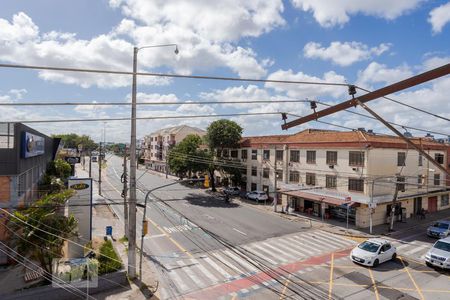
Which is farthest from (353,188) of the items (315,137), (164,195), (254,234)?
(164,195)

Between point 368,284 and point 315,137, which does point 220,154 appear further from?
point 368,284

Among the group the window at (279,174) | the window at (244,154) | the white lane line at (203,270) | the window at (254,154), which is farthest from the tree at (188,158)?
the white lane line at (203,270)

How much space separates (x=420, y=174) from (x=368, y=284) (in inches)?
994

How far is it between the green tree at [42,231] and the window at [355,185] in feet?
84.8

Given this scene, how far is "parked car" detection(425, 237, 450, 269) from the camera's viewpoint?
62.9 ft

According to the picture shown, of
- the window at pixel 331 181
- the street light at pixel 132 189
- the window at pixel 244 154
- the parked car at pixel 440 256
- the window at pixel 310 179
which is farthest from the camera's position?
the window at pixel 244 154

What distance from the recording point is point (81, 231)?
2136 centimetres

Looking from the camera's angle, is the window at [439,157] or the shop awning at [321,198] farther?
the window at [439,157]

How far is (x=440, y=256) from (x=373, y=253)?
409cm

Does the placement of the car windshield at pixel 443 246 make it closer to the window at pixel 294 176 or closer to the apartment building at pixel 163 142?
the window at pixel 294 176

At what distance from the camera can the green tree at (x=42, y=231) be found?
567 inches

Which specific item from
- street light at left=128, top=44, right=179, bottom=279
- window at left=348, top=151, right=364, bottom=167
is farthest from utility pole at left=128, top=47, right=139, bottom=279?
window at left=348, top=151, right=364, bottom=167

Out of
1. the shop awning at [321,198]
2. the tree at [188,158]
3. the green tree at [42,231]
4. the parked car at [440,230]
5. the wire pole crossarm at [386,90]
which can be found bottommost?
the parked car at [440,230]

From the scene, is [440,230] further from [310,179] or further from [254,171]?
[254,171]
